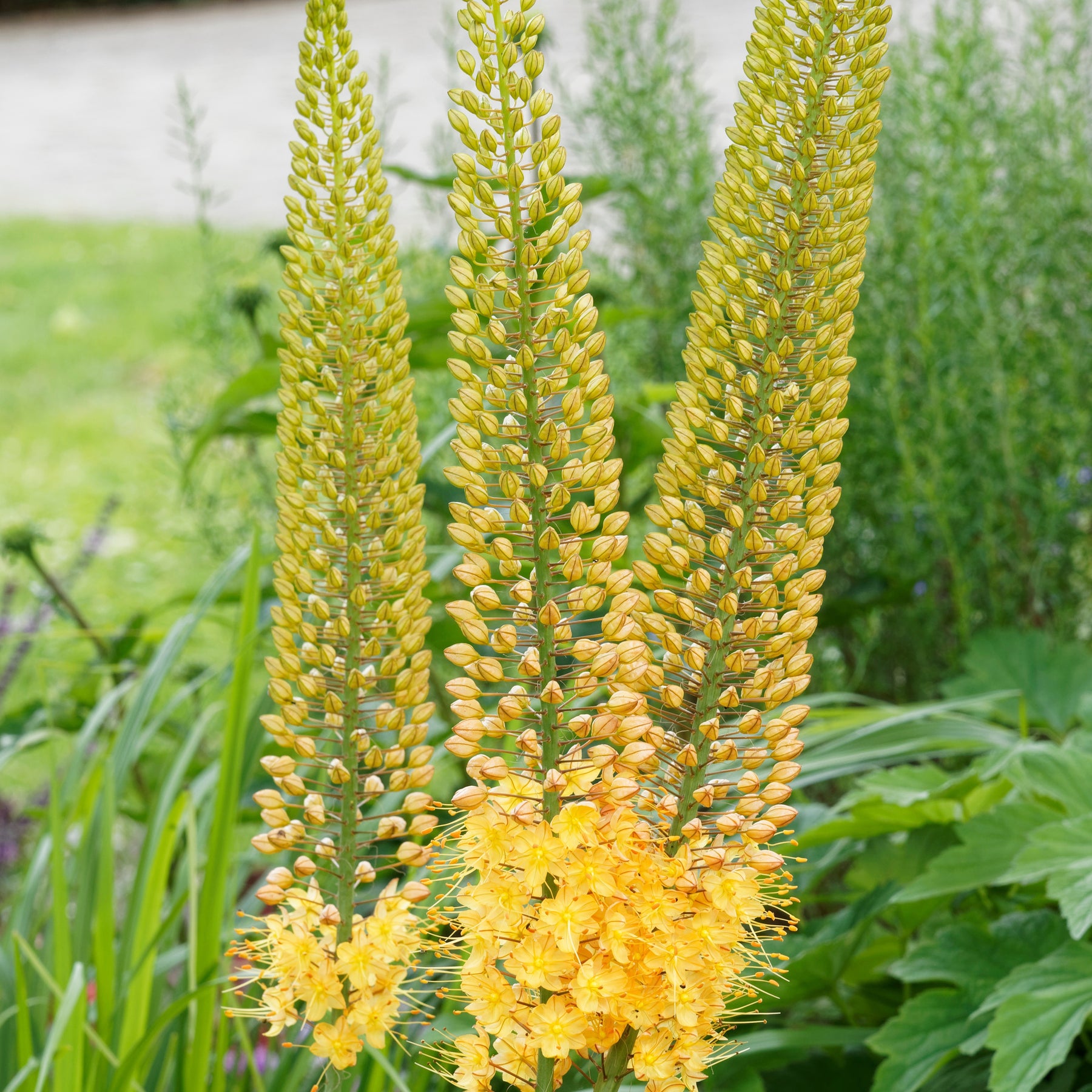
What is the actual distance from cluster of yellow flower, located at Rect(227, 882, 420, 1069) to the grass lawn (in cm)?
273

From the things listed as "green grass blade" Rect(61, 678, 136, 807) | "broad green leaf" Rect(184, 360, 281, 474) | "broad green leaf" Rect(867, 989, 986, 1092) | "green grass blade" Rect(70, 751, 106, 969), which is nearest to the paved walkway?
"broad green leaf" Rect(184, 360, 281, 474)

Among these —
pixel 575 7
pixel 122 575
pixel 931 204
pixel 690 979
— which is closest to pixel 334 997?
pixel 690 979

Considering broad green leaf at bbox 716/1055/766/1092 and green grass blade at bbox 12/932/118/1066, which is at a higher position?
green grass blade at bbox 12/932/118/1066

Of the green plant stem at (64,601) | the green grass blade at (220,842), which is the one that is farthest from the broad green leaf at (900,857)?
the green plant stem at (64,601)

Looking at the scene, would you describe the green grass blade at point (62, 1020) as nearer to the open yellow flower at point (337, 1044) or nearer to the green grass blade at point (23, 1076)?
the green grass blade at point (23, 1076)

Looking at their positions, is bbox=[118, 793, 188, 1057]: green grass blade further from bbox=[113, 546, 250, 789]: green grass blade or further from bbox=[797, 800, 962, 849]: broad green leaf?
bbox=[797, 800, 962, 849]: broad green leaf

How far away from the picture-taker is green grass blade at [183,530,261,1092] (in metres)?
1.55

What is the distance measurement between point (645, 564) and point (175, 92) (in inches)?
425

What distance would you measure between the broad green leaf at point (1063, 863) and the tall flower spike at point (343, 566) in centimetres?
85

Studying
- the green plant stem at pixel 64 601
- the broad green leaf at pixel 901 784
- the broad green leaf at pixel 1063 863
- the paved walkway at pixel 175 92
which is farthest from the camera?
the paved walkway at pixel 175 92

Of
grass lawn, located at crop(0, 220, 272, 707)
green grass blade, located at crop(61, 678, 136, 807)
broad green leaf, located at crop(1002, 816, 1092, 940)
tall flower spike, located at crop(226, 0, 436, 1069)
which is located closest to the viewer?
tall flower spike, located at crop(226, 0, 436, 1069)

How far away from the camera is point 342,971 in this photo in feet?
3.23

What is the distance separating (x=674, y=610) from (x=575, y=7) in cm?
1003

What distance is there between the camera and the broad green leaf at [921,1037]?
157 cm
